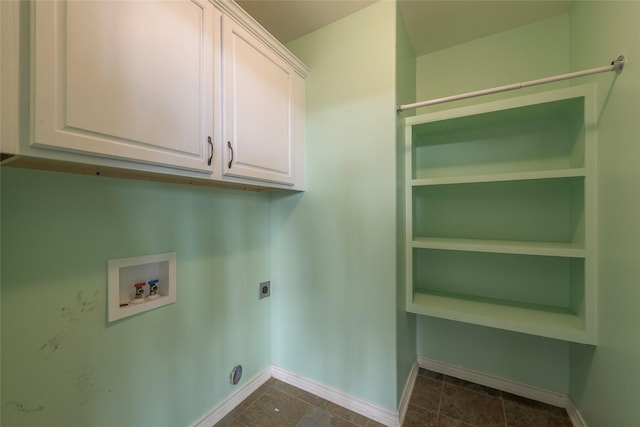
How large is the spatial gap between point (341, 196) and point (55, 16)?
130 centimetres

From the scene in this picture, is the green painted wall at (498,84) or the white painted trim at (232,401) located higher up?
the green painted wall at (498,84)

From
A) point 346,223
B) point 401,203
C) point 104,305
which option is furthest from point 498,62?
point 104,305

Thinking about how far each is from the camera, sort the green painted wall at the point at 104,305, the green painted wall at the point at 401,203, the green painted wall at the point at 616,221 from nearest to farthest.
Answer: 1. the green painted wall at the point at 104,305
2. the green painted wall at the point at 616,221
3. the green painted wall at the point at 401,203

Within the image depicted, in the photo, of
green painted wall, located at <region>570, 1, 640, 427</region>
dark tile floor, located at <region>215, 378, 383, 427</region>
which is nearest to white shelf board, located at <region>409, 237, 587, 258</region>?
green painted wall, located at <region>570, 1, 640, 427</region>

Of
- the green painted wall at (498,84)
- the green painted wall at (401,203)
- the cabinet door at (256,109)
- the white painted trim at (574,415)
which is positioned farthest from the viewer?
the green painted wall at (498,84)

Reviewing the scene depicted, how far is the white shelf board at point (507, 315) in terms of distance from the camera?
1.23 metres

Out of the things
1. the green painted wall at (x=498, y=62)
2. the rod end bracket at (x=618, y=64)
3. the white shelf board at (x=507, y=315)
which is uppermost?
the green painted wall at (x=498, y=62)

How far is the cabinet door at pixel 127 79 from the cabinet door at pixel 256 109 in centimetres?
10

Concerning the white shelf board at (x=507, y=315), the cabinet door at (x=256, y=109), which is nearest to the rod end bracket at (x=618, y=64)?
the white shelf board at (x=507, y=315)

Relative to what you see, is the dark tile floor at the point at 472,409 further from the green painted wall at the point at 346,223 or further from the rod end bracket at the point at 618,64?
the rod end bracket at the point at 618,64

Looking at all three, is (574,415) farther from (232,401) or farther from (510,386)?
(232,401)

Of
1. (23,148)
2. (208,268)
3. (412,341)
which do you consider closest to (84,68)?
(23,148)

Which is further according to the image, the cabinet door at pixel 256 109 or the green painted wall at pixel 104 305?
the cabinet door at pixel 256 109

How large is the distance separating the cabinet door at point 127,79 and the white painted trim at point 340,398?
1.56 metres
